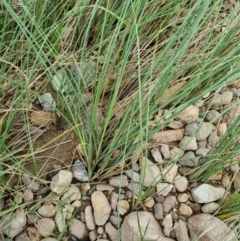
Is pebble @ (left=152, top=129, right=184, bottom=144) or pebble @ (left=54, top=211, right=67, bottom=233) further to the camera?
pebble @ (left=152, top=129, right=184, bottom=144)

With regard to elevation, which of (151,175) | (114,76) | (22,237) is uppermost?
(114,76)

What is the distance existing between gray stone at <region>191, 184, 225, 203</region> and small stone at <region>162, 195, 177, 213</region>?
4 cm

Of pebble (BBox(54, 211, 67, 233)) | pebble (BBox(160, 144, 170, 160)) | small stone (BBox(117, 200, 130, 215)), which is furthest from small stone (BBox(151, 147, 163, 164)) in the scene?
→ pebble (BBox(54, 211, 67, 233))

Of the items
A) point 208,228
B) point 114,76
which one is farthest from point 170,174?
point 114,76

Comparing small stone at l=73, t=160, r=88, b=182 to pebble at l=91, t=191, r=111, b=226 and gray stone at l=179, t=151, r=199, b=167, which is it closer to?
pebble at l=91, t=191, r=111, b=226

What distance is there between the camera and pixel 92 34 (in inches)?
39.9

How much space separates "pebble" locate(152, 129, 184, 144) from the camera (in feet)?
2.94

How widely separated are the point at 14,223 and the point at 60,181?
0.12 m

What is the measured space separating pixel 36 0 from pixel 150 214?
1.67 feet

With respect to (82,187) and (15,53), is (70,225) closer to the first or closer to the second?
(82,187)

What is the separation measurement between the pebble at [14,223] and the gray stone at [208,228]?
0.32 meters

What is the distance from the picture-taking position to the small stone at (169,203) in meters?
0.83

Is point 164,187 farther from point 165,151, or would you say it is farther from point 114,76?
point 114,76

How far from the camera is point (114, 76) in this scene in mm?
899
